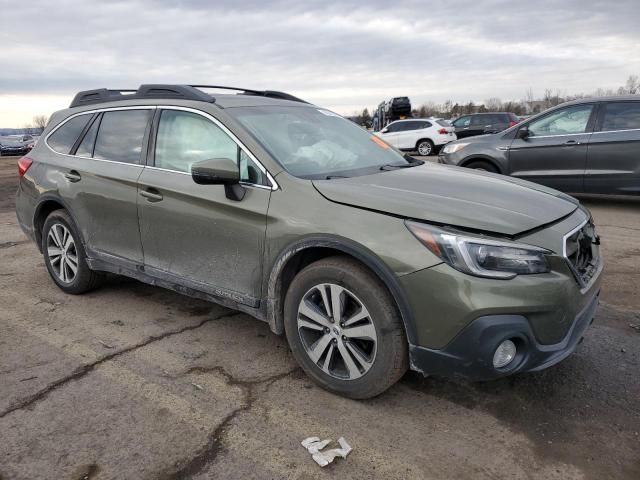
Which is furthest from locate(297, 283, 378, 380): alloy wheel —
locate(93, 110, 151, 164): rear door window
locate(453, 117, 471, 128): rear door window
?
locate(453, 117, 471, 128): rear door window

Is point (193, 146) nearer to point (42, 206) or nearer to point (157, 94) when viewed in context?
point (157, 94)

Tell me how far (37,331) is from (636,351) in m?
4.20

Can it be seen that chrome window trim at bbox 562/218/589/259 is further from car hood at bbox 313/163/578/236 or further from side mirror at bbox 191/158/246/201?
side mirror at bbox 191/158/246/201

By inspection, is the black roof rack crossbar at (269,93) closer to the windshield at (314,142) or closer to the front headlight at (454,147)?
the windshield at (314,142)

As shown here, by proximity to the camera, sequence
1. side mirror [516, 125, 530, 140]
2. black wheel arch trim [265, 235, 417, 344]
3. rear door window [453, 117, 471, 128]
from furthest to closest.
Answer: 1. rear door window [453, 117, 471, 128]
2. side mirror [516, 125, 530, 140]
3. black wheel arch trim [265, 235, 417, 344]

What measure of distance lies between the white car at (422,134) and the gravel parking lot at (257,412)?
1707cm

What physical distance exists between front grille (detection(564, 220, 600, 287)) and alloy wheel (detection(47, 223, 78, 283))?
3.80 meters

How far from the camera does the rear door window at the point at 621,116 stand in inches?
299

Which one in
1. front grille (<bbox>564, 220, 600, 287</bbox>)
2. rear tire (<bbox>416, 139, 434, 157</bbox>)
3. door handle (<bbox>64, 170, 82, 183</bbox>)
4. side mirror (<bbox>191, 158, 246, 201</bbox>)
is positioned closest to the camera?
front grille (<bbox>564, 220, 600, 287</bbox>)

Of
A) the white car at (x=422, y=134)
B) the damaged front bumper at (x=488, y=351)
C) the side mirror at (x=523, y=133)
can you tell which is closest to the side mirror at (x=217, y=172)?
the damaged front bumper at (x=488, y=351)

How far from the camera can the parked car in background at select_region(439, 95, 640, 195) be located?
7594mm

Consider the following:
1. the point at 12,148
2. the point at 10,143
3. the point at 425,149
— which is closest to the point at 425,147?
the point at 425,149

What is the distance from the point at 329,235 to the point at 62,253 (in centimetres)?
296

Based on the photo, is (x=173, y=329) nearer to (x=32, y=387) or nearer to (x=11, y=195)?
(x=32, y=387)
